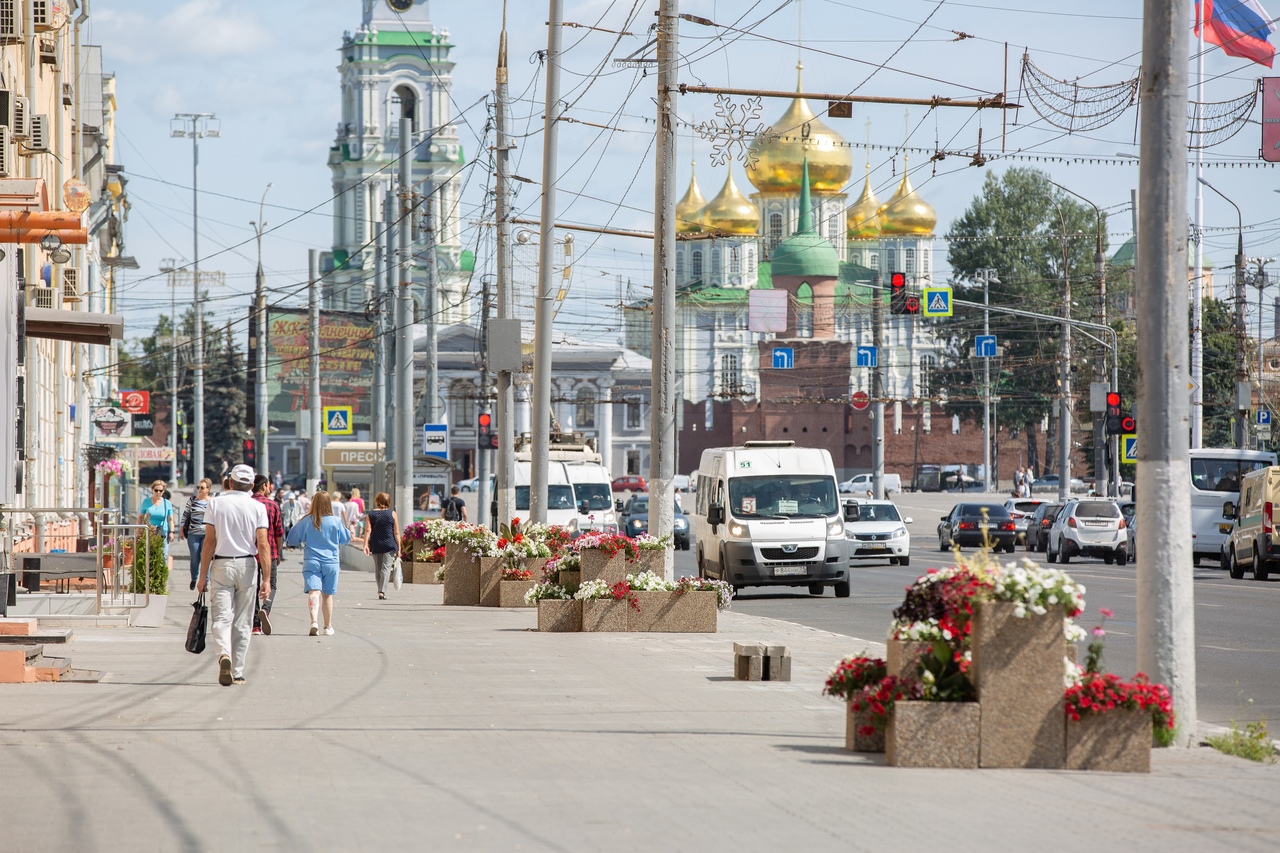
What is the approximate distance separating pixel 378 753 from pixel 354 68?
99154 mm

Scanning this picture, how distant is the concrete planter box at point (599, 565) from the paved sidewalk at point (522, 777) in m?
5.07

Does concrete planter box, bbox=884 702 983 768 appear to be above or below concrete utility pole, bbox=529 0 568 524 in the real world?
below

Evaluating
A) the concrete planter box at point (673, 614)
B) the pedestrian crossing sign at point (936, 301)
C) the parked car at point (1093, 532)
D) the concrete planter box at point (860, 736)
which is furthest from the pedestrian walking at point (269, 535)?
the pedestrian crossing sign at point (936, 301)

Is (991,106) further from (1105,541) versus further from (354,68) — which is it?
(354,68)

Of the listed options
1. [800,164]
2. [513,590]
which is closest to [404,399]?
[513,590]

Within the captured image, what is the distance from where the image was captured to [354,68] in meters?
105

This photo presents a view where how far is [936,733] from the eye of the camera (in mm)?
9242

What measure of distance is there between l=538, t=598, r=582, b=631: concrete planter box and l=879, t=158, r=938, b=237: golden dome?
94.3 m

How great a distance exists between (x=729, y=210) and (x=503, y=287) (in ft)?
266

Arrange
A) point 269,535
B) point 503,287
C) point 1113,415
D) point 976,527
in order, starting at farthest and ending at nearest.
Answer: point 976,527, point 1113,415, point 503,287, point 269,535

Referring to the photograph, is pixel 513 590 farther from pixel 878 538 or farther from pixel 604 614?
pixel 878 538

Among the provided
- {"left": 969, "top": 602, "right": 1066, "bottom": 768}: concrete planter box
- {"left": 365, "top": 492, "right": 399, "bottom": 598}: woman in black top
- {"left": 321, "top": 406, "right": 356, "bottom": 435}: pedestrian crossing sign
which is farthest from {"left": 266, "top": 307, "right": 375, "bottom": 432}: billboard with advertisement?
{"left": 969, "top": 602, "right": 1066, "bottom": 768}: concrete planter box

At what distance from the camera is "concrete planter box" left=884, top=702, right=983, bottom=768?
9211 mm

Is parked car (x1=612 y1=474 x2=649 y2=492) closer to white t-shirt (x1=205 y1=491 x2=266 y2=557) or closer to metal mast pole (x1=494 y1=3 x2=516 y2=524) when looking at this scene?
metal mast pole (x1=494 y1=3 x2=516 y2=524)
